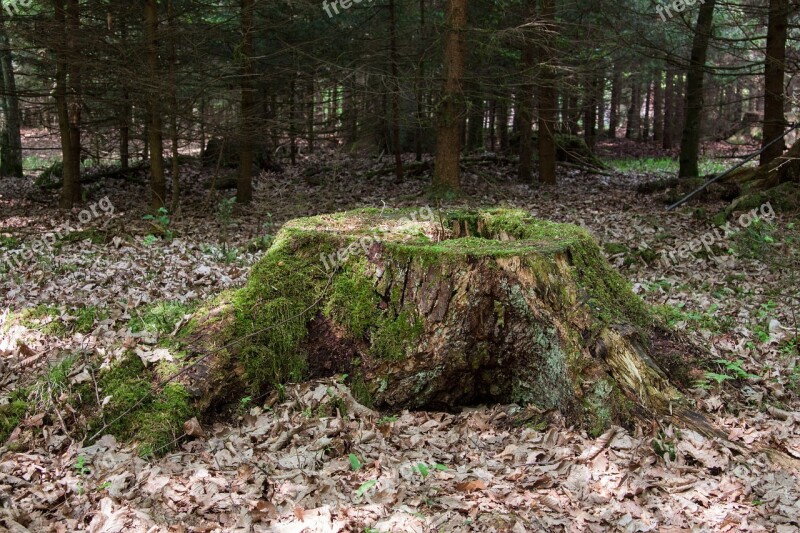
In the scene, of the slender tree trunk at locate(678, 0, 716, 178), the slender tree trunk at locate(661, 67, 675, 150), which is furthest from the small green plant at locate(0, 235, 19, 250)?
the slender tree trunk at locate(661, 67, 675, 150)

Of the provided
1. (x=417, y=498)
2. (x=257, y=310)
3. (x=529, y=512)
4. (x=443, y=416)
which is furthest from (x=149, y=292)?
(x=529, y=512)

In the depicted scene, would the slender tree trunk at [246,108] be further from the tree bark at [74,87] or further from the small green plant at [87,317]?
the small green plant at [87,317]

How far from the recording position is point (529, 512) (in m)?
3.13

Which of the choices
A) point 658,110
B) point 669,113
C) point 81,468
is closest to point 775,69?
point 81,468

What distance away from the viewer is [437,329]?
13.8 feet

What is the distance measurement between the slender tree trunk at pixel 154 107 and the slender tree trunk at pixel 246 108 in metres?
1.54

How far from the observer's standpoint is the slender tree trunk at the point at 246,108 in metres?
11.6

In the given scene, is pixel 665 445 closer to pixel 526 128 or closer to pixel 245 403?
pixel 245 403

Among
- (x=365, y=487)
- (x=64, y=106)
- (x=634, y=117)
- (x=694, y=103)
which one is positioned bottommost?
(x=365, y=487)

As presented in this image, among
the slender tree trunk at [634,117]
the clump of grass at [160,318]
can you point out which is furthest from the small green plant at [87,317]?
the slender tree trunk at [634,117]

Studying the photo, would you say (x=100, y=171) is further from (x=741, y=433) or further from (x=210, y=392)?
(x=741, y=433)

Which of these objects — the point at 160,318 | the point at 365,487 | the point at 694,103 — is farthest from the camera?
the point at 694,103

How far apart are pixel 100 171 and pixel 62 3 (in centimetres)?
631

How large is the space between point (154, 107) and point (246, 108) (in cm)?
221
